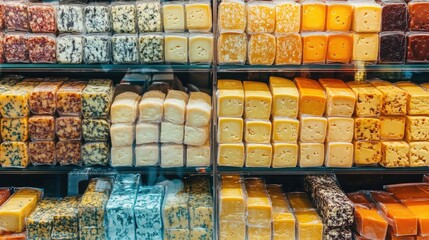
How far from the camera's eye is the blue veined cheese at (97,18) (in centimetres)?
271

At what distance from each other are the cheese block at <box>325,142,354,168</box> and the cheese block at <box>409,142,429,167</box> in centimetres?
33

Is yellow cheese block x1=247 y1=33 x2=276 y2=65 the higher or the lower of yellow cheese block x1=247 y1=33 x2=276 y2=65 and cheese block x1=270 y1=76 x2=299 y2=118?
the higher

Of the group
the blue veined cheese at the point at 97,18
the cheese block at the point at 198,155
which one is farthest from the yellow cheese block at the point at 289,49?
the blue veined cheese at the point at 97,18

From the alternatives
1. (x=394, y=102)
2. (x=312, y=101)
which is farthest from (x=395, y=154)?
(x=312, y=101)

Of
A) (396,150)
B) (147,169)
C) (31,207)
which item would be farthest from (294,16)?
(31,207)

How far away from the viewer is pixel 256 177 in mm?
3148

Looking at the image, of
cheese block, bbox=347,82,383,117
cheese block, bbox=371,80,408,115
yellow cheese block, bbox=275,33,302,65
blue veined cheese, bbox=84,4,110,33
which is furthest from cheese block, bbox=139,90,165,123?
cheese block, bbox=371,80,408,115

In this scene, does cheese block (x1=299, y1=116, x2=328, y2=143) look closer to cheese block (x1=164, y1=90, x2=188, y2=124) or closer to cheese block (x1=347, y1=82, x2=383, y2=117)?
cheese block (x1=347, y1=82, x2=383, y2=117)

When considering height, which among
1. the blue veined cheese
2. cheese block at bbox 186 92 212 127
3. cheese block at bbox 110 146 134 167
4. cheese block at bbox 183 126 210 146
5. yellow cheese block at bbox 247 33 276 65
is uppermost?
the blue veined cheese

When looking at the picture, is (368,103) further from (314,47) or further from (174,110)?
(174,110)

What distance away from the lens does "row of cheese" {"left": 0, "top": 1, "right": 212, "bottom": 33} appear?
2.70 meters

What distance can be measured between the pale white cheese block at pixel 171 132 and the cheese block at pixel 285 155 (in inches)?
19.8

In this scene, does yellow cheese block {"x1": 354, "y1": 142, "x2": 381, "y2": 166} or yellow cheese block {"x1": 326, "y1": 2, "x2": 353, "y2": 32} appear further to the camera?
yellow cheese block {"x1": 354, "y1": 142, "x2": 381, "y2": 166}

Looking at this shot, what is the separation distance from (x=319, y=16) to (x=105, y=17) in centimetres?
112
